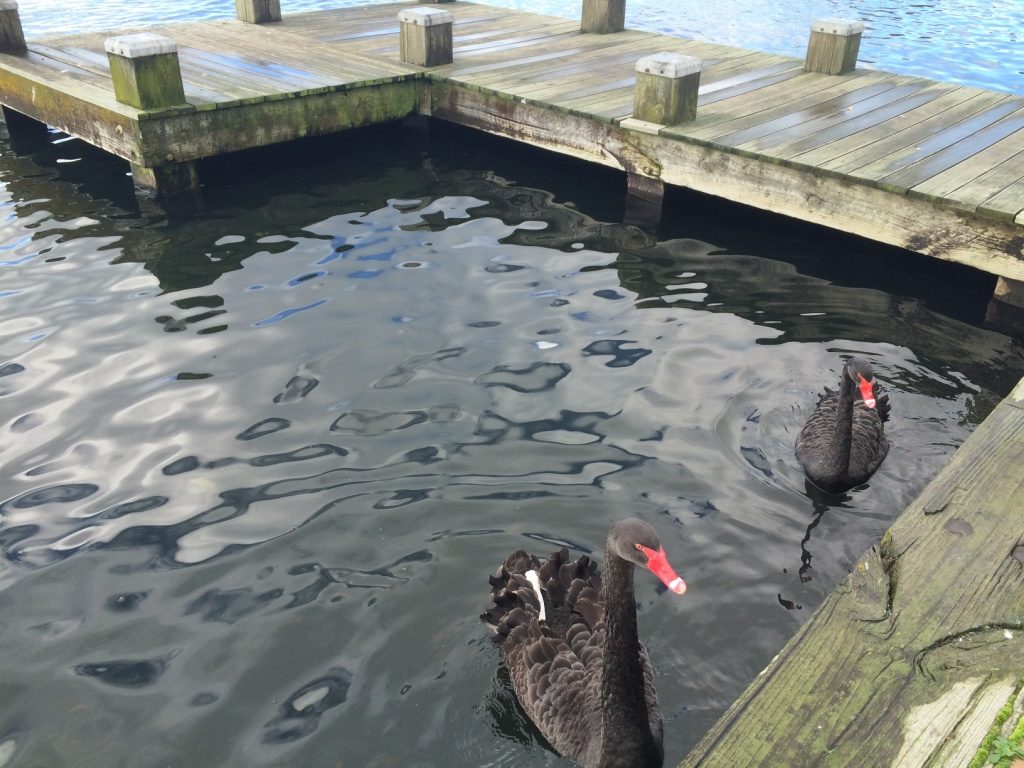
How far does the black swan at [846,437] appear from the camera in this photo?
17.4 feet

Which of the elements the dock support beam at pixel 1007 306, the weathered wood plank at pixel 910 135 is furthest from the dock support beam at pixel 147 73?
the dock support beam at pixel 1007 306

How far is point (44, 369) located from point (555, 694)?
16.1ft

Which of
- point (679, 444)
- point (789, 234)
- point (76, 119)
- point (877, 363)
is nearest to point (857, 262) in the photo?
point (789, 234)

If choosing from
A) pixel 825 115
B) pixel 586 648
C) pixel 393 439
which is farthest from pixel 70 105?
pixel 586 648

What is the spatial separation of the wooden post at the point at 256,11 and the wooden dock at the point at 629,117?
0.89m

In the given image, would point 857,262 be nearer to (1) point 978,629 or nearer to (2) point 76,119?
(1) point 978,629

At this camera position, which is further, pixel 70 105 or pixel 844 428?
pixel 70 105

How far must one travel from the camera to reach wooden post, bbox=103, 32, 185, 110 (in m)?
8.32

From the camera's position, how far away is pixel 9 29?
1062 cm

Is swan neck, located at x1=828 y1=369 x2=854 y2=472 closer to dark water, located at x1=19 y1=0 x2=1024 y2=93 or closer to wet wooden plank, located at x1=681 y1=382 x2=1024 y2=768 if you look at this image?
wet wooden plank, located at x1=681 y1=382 x2=1024 y2=768

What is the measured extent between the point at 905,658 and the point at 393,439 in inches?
149

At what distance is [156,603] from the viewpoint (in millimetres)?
4656

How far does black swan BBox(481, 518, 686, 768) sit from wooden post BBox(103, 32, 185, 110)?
256 inches

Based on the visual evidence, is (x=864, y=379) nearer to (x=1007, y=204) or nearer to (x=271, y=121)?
(x=1007, y=204)
